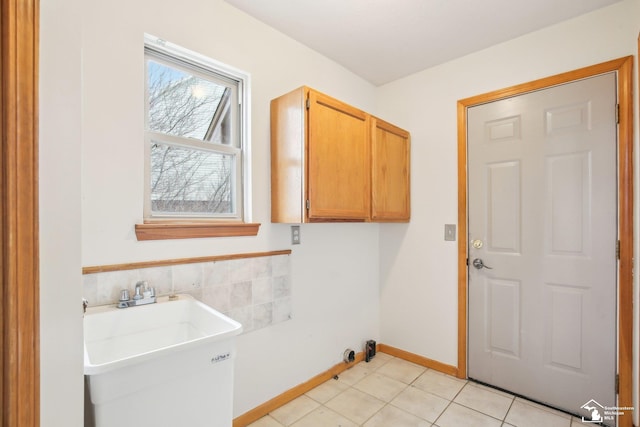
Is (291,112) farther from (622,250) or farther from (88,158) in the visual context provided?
(622,250)

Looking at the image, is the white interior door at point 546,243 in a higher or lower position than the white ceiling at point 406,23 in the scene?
lower

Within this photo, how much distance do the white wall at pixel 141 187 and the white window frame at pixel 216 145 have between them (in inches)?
1.8

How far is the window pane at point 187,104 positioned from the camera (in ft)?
5.40

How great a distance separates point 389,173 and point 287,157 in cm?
95

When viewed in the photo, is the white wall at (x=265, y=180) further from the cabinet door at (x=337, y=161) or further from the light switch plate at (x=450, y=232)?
the cabinet door at (x=337, y=161)

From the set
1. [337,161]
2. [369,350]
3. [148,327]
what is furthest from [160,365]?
[369,350]

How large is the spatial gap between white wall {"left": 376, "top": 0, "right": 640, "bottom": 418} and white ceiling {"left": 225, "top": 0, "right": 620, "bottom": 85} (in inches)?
5.3

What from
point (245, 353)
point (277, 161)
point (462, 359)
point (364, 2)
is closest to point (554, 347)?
point (462, 359)

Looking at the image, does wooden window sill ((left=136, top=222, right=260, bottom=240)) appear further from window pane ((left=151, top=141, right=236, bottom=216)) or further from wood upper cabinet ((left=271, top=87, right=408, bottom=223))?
wood upper cabinet ((left=271, top=87, right=408, bottom=223))

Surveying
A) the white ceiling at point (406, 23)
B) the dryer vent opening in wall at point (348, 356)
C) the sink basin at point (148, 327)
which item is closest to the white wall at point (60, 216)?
the sink basin at point (148, 327)

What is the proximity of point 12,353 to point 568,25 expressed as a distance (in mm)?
3038

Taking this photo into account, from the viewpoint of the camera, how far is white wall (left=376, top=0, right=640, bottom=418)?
7.09 feet

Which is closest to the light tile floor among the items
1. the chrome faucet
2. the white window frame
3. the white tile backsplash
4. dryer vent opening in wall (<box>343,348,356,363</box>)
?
dryer vent opening in wall (<box>343,348,356,363</box>)

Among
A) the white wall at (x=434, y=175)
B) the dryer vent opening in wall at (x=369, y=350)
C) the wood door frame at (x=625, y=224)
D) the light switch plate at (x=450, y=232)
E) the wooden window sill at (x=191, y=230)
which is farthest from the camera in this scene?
the dryer vent opening in wall at (x=369, y=350)
